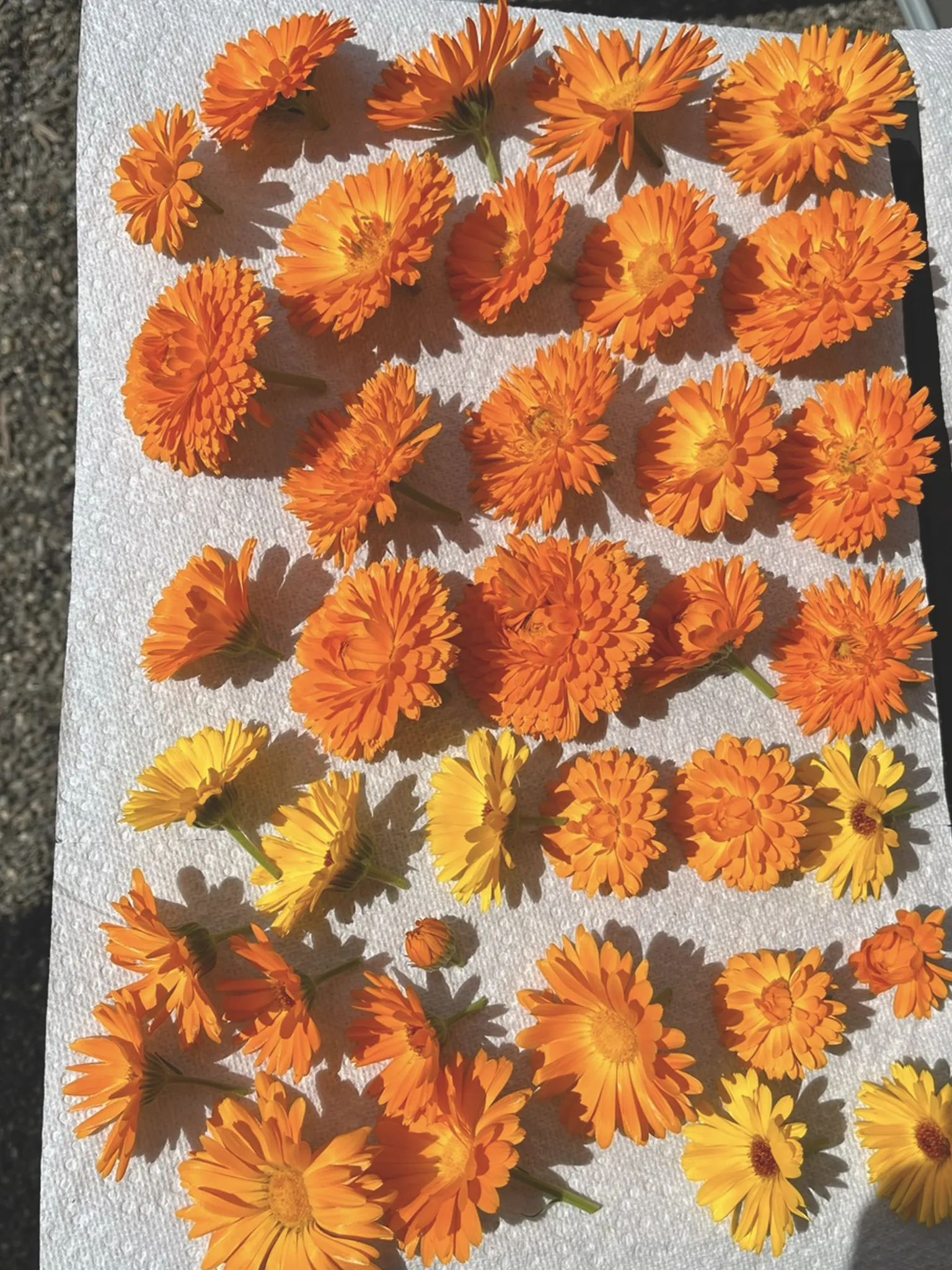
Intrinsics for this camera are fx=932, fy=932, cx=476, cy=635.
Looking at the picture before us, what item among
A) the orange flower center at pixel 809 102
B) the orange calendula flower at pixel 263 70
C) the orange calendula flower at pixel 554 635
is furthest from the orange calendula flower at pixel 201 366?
the orange flower center at pixel 809 102

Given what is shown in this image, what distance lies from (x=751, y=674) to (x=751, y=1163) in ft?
1.22

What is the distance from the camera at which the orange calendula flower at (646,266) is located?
0.75 meters

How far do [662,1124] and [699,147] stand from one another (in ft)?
2.69

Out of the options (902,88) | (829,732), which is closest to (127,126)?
(902,88)

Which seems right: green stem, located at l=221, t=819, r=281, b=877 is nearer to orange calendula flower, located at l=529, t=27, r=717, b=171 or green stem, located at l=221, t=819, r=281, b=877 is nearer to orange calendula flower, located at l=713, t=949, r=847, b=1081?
orange calendula flower, located at l=713, t=949, r=847, b=1081

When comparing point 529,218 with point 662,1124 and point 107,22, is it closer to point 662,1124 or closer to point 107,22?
point 107,22

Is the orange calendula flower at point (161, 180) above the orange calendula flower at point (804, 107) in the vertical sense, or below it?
below

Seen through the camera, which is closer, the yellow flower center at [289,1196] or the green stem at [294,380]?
the yellow flower center at [289,1196]

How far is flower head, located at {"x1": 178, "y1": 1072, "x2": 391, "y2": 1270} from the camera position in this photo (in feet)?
2.23

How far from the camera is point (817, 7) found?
3.27ft

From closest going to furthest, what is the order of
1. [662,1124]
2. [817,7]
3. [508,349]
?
[662,1124] → [508,349] → [817,7]

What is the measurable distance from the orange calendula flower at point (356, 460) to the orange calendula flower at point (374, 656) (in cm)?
5

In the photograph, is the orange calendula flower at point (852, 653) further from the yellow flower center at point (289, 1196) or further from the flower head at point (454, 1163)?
the yellow flower center at point (289, 1196)

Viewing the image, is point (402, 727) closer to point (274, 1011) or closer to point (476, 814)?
point (476, 814)
